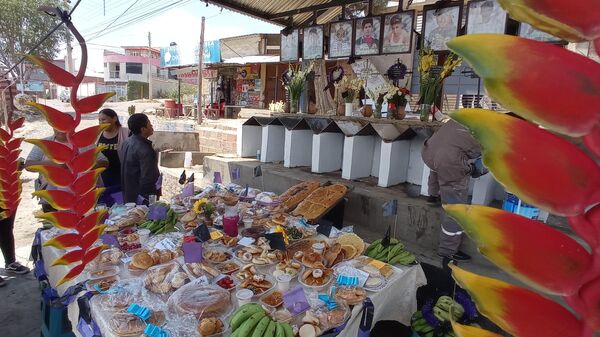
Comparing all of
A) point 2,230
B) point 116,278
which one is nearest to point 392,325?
point 116,278

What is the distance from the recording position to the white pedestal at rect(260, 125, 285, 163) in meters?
6.59

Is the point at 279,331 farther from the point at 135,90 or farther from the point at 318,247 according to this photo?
the point at 135,90

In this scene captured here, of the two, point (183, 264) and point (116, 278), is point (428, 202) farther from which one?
point (116, 278)

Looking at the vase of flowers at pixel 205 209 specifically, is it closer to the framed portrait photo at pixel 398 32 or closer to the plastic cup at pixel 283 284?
the plastic cup at pixel 283 284

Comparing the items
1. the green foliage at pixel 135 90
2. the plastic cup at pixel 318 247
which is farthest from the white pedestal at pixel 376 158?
the green foliage at pixel 135 90

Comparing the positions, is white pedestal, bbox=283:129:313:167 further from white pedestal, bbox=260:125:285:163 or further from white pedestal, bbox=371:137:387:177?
white pedestal, bbox=371:137:387:177

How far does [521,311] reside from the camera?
561mm

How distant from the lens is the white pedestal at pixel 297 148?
6168 mm

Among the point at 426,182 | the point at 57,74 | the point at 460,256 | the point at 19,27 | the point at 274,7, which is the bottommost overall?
the point at 460,256

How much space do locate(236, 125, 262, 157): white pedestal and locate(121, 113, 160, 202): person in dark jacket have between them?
319 centimetres

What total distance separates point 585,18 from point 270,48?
13.7 m

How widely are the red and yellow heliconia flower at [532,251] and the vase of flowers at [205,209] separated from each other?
297 centimetres

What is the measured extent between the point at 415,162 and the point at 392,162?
1.72 ft

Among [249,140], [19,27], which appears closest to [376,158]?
[249,140]
